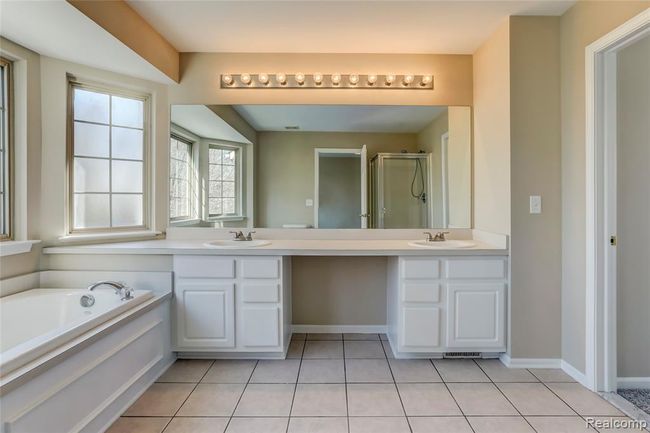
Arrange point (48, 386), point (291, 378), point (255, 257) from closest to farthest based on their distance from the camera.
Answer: point (48, 386), point (291, 378), point (255, 257)

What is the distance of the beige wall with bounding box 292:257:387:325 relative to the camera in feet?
8.88

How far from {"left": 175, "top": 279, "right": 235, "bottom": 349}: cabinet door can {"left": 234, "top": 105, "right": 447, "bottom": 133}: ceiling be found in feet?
4.45

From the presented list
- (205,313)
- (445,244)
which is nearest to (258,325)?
(205,313)

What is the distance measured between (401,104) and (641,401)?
2.44 m

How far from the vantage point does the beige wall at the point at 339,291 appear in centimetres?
271

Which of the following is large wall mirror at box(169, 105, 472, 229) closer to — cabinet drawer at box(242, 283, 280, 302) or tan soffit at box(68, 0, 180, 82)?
tan soffit at box(68, 0, 180, 82)

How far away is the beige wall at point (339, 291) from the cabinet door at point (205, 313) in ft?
2.30

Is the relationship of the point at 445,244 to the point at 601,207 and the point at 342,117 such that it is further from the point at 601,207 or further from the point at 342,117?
the point at 342,117

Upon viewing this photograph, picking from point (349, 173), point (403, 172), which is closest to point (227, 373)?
point (349, 173)

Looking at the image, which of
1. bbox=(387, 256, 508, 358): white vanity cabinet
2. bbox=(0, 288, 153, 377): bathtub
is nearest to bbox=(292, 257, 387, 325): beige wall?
bbox=(387, 256, 508, 358): white vanity cabinet

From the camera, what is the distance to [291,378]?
201cm

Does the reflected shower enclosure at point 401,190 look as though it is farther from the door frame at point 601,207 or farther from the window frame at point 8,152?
the window frame at point 8,152

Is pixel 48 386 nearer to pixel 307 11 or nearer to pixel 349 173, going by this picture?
pixel 349 173

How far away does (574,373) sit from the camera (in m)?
1.99
